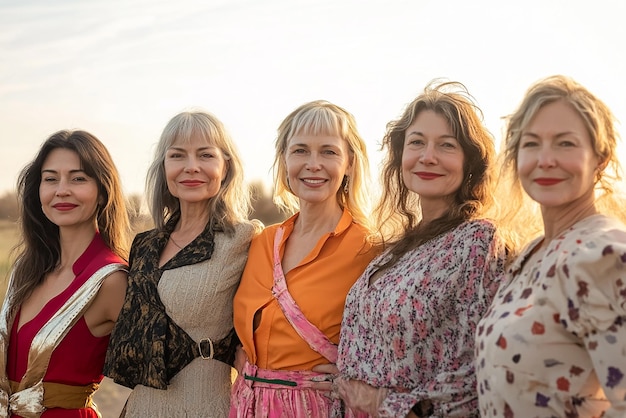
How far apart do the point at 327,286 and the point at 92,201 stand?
1487 millimetres

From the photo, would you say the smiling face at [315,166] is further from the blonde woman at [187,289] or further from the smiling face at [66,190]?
the smiling face at [66,190]

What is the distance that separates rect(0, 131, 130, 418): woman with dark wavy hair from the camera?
3934 millimetres

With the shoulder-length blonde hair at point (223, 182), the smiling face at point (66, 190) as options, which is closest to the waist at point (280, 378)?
the shoulder-length blonde hair at point (223, 182)

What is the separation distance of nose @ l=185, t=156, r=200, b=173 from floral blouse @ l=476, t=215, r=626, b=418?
6.24 ft

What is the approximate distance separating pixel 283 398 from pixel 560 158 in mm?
1724

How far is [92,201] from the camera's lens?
167 inches

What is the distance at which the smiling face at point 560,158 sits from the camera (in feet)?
8.38

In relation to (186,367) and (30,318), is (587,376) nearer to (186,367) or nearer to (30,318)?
(186,367)

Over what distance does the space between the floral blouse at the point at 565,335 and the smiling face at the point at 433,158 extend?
2.54 ft

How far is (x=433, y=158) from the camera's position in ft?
10.8

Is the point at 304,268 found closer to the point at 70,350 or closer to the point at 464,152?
the point at 464,152

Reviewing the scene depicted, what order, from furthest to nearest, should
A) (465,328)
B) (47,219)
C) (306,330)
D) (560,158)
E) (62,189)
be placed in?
(47,219) → (62,189) → (306,330) → (465,328) → (560,158)

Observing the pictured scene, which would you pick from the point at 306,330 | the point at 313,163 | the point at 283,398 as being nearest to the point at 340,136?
the point at 313,163

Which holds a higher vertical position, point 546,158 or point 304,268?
point 546,158
